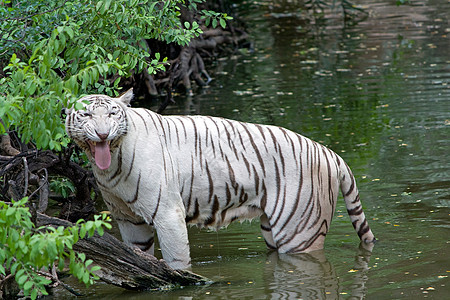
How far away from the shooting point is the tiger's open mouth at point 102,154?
5.51 metres

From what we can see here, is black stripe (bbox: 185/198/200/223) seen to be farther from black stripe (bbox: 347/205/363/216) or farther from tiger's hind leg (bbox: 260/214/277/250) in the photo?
black stripe (bbox: 347/205/363/216)

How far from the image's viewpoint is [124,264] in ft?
18.6

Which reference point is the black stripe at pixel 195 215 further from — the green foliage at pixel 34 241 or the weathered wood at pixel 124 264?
the green foliage at pixel 34 241

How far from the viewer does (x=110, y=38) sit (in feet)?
20.6

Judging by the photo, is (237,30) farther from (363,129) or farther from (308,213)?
(308,213)

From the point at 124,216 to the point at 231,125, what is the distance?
42.4 inches

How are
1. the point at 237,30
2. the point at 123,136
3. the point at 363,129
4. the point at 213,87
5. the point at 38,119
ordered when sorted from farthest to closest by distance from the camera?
the point at 237,30 → the point at 213,87 → the point at 363,129 → the point at 123,136 → the point at 38,119

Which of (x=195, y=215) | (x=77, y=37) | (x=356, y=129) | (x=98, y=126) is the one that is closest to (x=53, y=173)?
(x=77, y=37)

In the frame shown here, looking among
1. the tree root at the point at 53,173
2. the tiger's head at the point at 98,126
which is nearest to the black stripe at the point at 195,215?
the tiger's head at the point at 98,126

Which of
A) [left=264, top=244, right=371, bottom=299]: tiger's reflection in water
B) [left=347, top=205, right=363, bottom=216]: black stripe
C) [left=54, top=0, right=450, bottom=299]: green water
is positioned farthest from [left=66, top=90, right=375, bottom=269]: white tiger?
[left=54, top=0, right=450, bottom=299]: green water

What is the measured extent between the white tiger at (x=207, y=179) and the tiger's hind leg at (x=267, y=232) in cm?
1

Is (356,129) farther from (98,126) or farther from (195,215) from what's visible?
(98,126)

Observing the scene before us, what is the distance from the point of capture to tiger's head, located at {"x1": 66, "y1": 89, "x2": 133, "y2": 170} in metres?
5.44

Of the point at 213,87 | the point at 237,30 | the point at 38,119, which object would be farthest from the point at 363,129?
the point at 237,30
